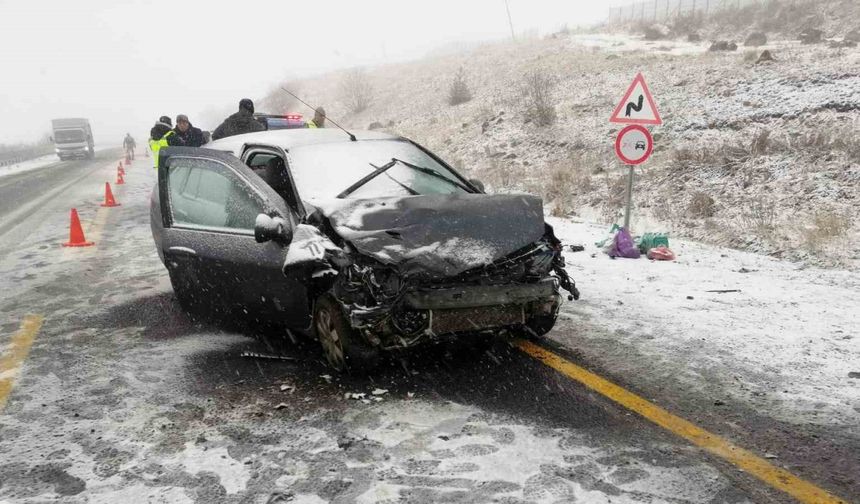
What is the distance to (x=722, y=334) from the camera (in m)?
4.93

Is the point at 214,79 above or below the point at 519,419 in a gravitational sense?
above

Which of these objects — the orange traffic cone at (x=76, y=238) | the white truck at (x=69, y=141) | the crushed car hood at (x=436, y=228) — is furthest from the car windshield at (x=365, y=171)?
the white truck at (x=69, y=141)

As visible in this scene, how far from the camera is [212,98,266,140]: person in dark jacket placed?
9.70 metres

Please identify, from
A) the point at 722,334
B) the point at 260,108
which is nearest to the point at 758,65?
the point at 722,334

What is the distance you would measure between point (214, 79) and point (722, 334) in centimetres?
16206

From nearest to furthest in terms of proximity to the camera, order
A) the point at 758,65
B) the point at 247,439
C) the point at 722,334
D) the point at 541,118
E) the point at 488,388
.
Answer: the point at 247,439
the point at 488,388
the point at 722,334
the point at 758,65
the point at 541,118

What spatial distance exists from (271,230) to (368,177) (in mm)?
898

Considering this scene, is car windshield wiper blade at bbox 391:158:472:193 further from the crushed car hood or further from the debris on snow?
the debris on snow

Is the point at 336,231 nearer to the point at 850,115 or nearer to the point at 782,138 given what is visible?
the point at 782,138

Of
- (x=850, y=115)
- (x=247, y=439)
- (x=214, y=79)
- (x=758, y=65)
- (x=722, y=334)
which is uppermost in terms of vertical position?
(x=214, y=79)

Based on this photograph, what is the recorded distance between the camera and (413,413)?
357 cm

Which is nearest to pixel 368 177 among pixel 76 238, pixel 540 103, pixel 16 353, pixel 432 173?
pixel 432 173

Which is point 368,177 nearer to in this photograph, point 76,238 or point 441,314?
point 441,314

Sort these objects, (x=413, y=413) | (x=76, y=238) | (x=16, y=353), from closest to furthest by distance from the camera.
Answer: (x=413, y=413) < (x=16, y=353) < (x=76, y=238)
